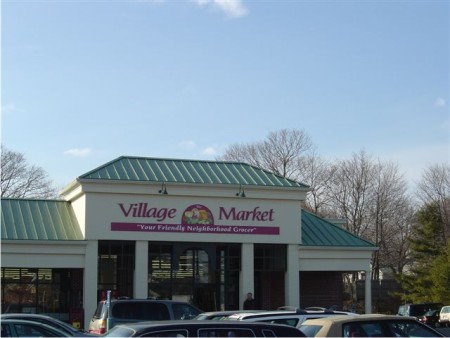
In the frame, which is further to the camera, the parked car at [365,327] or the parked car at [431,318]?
the parked car at [431,318]

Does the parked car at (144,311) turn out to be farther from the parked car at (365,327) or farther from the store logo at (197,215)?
the store logo at (197,215)

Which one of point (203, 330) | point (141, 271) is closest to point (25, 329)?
point (203, 330)

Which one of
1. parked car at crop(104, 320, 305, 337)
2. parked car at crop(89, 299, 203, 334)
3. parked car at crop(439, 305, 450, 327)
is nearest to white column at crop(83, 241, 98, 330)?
parked car at crop(89, 299, 203, 334)

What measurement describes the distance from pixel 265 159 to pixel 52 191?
792 inches

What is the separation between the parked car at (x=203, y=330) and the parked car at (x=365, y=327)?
6.79 ft

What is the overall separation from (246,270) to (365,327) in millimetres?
20906

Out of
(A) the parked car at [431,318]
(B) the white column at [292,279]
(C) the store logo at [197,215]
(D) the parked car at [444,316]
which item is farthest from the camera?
(A) the parked car at [431,318]

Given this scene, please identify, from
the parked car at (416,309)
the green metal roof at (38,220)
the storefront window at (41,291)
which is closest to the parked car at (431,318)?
the parked car at (416,309)

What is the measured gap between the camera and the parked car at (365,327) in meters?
13.5

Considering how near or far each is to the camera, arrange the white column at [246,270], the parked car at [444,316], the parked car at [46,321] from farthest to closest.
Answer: the parked car at [444,316], the white column at [246,270], the parked car at [46,321]

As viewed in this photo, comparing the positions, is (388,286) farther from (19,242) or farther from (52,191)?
(19,242)

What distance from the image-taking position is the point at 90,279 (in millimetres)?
32000

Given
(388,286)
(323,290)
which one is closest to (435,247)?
(388,286)

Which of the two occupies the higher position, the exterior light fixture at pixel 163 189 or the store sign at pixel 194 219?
the exterior light fixture at pixel 163 189
